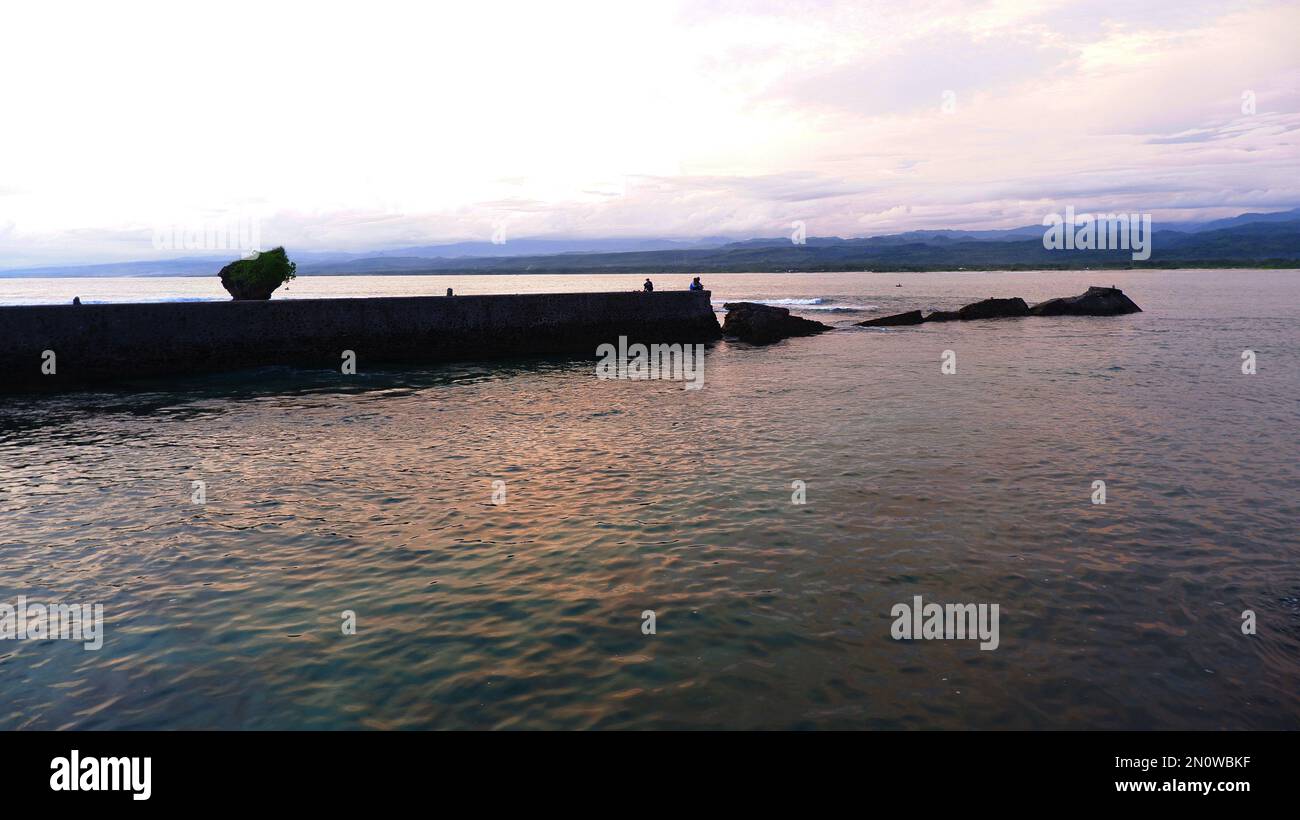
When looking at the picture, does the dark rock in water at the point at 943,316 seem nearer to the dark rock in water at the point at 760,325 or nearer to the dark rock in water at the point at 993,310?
the dark rock in water at the point at 993,310

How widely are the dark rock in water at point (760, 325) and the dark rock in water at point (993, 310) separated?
21.8 m

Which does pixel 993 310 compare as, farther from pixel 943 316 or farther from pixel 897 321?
pixel 897 321

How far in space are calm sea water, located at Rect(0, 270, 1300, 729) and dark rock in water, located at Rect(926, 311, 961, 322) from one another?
1732 inches

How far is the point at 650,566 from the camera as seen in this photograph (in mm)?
9969

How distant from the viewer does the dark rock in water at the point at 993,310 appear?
66.7 meters

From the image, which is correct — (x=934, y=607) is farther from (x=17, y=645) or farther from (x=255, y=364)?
(x=255, y=364)

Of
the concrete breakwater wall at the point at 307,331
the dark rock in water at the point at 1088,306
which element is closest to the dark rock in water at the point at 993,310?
the dark rock in water at the point at 1088,306

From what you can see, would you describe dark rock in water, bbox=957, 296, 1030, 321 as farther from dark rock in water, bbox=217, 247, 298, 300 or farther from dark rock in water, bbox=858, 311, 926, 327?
dark rock in water, bbox=217, 247, 298, 300

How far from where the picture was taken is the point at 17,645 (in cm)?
792

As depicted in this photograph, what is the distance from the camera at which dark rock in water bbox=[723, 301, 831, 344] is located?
48.5 metres

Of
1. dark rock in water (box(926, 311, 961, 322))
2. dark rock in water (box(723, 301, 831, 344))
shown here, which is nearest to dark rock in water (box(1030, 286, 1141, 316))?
dark rock in water (box(926, 311, 961, 322))

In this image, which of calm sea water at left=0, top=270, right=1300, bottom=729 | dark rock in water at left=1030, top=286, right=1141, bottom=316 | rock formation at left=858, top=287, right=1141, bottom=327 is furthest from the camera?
dark rock in water at left=1030, top=286, right=1141, bottom=316

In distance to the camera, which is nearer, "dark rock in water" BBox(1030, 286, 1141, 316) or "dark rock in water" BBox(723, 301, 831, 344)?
"dark rock in water" BBox(723, 301, 831, 344)

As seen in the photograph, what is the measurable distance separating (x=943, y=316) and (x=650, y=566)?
2421 inches
